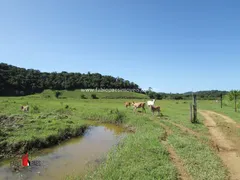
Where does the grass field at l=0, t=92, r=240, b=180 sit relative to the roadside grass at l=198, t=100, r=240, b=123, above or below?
below

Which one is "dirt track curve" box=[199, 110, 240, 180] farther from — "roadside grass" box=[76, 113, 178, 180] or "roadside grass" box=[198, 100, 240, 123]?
"roadside grass" box=[198, 100, 240, 123]

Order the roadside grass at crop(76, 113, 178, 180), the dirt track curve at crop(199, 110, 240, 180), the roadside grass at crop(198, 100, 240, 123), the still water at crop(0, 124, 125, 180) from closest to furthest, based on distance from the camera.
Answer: the roadside grass at crop(76, 113, 178, 180) → the dirt track curve at crop(199, 110, 240, 180) → the still water at crop(0, 124, 125, 180) → the roadside grass at crop(198, 100, 240, 123)

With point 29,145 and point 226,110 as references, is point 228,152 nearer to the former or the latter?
point 29,145

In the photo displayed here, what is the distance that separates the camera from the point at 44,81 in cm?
13000

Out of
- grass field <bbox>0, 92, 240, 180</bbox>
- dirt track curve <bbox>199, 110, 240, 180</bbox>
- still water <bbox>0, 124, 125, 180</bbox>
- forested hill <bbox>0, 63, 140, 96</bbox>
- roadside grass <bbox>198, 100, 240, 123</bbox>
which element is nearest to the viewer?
grass field <bbox>0, 92, 240, 180</bbox>

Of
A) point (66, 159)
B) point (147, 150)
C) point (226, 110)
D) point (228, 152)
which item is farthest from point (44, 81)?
point (228, 152)

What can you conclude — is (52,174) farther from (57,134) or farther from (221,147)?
(221,147)

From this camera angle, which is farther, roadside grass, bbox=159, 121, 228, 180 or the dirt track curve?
the dirt track curve

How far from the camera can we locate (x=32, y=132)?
18844 mm

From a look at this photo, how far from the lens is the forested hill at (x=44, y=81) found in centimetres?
11275

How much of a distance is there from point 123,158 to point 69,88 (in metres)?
121

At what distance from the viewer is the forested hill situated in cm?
11275

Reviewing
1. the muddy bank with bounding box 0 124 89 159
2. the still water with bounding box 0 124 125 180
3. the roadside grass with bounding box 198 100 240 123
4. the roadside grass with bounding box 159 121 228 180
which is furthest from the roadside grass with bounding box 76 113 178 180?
the roadside grass with bounding box 198 100 240 123

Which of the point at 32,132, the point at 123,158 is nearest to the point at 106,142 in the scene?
the point at 32,132
